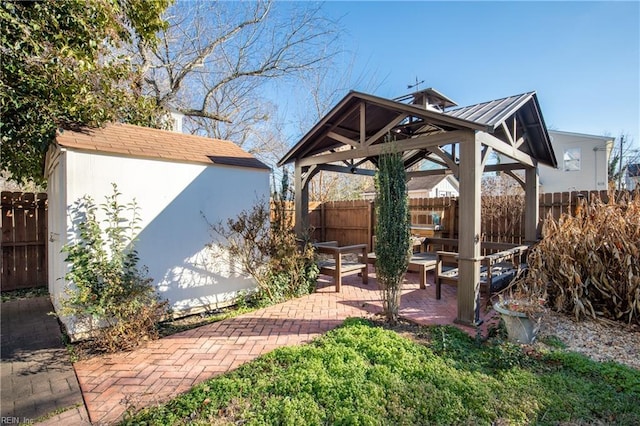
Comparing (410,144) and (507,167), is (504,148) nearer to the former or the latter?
(410,144)

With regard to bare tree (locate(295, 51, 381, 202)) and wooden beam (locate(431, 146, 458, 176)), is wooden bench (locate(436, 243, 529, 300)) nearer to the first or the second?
wooden beam (locate(431, 146, 458, 176))

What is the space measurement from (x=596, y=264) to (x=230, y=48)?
45.1ft

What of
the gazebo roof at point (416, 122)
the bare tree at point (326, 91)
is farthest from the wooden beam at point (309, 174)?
the bare tree at point (326, 91)

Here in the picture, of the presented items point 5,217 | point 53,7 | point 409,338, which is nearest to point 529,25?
point 409,338

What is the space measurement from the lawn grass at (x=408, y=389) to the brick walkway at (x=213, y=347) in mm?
352

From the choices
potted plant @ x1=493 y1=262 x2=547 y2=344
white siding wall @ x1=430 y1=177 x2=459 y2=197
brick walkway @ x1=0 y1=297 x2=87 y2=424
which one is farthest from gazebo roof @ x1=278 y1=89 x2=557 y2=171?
white siding wall @ x1=430 y1=177 x2=459 y2=197

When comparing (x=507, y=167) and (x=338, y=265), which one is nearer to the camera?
(x=338, y=265)

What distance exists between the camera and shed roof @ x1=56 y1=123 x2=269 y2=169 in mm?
4590

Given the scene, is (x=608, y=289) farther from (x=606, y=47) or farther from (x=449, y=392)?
(x=606, y=47)

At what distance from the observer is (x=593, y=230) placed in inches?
198

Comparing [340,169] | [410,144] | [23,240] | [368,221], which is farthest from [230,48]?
[410,144]

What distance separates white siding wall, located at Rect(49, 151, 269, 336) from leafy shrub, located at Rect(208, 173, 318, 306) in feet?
0.86

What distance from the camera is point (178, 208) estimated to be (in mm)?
5324

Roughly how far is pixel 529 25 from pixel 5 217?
12858mm
